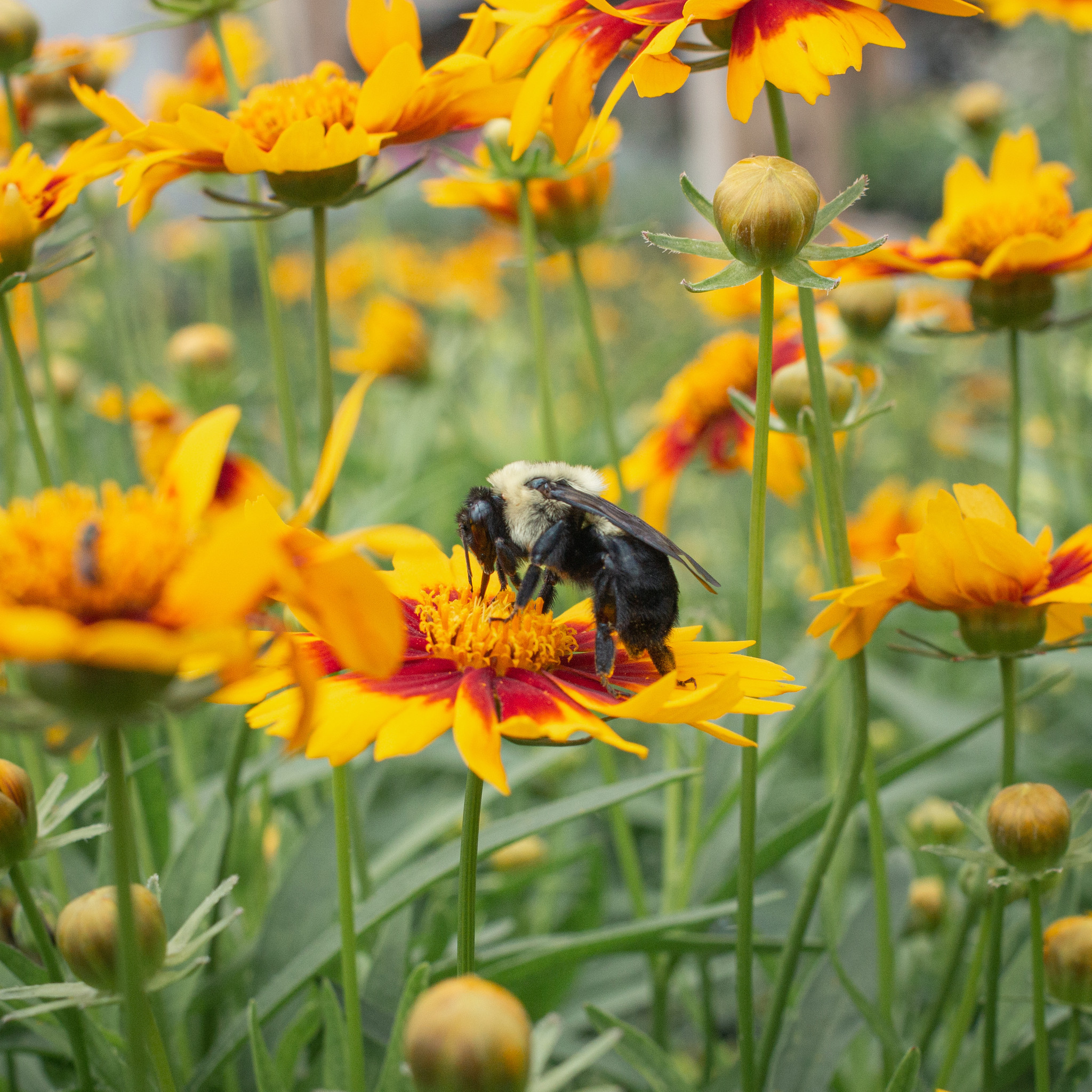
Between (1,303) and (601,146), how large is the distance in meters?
0.47

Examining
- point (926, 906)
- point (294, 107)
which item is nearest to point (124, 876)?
point (294, 107)

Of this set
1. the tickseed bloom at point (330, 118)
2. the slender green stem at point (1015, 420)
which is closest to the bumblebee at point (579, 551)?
the tickseed bloom at point (330, 118)

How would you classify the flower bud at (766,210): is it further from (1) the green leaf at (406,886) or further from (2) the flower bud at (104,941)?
(2) the flower bud at (104,941)

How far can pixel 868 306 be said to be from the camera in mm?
1132

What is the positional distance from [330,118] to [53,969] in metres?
0.56

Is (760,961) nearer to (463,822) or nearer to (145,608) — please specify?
(463,822)

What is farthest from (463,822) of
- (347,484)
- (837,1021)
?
(347,484)

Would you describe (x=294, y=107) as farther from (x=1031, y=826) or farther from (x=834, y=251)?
(x=1031, y=826)

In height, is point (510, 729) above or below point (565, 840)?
above

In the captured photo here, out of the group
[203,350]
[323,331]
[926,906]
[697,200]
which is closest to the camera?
[697,200]

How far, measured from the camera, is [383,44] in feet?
2.42

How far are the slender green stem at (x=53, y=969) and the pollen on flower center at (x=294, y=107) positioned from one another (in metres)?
0.47

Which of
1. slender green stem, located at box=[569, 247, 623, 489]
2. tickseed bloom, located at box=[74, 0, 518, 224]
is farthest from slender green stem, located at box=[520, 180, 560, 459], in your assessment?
tickseed bloom, located at box=[74, 0, 518, 224]

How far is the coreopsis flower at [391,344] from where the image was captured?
1839mm
